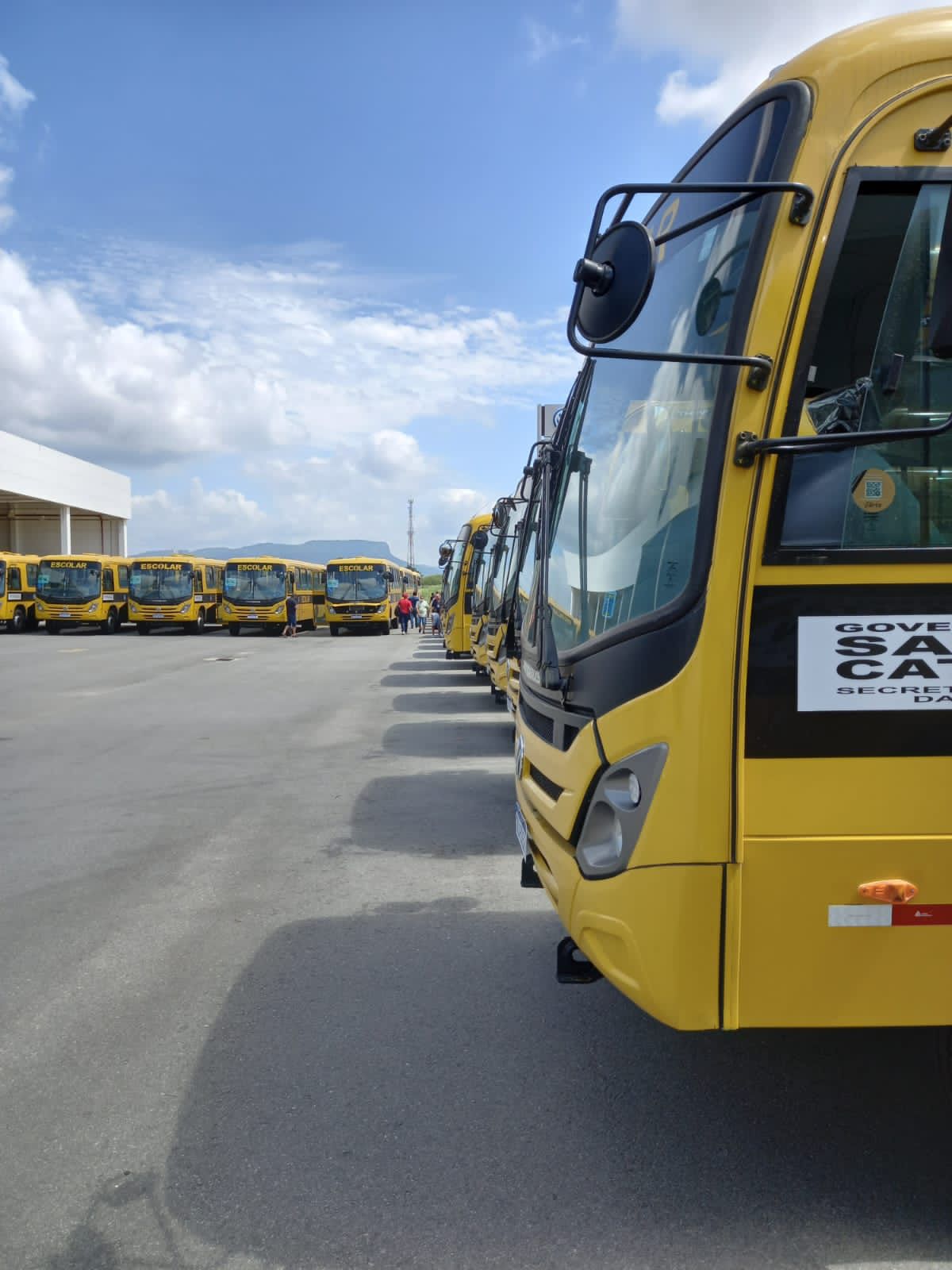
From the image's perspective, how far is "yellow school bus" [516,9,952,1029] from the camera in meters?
2.59

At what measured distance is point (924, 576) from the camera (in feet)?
8.48

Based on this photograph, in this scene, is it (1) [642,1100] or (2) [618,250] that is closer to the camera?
(2) [618,250]

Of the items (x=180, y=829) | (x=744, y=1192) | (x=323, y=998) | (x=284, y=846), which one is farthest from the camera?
(x=180, y=829)

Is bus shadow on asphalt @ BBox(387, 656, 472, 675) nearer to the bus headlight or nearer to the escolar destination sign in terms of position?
the bus headlight

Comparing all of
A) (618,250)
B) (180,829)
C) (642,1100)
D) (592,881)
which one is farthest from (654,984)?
(180,829)

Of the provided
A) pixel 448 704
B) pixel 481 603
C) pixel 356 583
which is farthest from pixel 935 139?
pixel 356 583

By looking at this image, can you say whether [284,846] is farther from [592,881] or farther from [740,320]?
[740,320]

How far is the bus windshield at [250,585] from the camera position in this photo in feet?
122

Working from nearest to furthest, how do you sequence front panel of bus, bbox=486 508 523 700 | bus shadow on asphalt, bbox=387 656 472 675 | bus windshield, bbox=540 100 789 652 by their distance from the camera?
bus windshield, bbox=540 100 789 652, front panel of bus, bbox=486 508 523 700, bus shadow on asphalt, bbox=387 656 472 675

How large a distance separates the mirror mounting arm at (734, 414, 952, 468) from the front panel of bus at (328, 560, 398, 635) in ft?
115

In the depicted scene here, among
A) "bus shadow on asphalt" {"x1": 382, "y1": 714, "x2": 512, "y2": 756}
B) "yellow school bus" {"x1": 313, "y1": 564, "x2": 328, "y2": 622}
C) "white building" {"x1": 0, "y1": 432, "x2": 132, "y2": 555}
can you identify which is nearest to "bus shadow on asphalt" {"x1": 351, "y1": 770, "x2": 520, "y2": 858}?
"bus shadow on asphalt" {"x1": 382, "y1": 714, "x2": 512, "y2": 756}

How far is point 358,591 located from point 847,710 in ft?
116

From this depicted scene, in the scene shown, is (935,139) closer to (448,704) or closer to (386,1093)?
(386,1093)

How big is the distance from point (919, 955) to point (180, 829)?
549 centimetres
